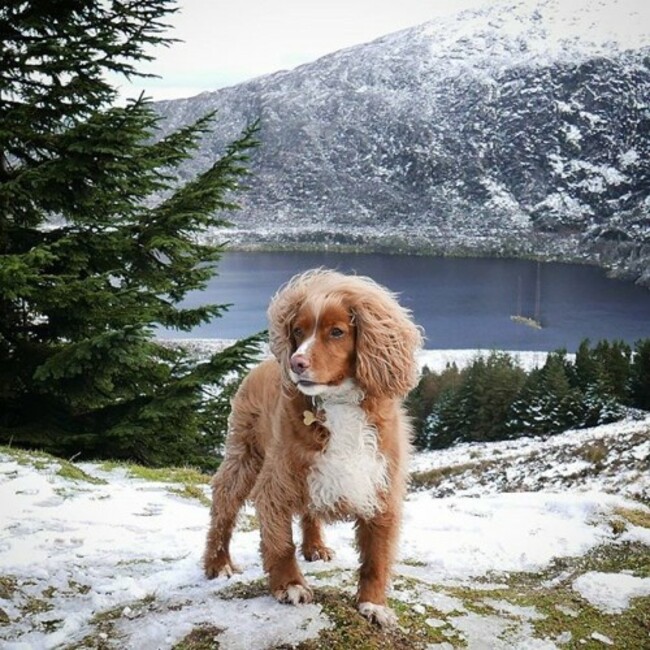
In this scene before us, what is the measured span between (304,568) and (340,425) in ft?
4.85

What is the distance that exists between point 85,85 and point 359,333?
357 inches

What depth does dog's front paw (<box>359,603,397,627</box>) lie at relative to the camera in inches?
136

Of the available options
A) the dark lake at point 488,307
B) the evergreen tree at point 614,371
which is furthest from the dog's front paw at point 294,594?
the dark lake at point 488,307

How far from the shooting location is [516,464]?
38.6 meters

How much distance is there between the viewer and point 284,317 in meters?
3.83

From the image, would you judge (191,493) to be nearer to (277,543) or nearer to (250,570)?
(250,570)

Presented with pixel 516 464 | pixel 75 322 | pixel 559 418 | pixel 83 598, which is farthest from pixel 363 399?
pixel 559 418

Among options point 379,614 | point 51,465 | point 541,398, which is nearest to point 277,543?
point 379,614

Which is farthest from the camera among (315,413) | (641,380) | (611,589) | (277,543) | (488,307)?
(488,307)

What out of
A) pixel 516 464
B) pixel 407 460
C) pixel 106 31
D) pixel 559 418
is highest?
pixel 106 31

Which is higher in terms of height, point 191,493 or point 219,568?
point 219,568

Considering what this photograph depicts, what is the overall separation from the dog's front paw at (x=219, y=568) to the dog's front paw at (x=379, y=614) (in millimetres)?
1225

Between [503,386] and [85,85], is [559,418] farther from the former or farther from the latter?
[85,85]

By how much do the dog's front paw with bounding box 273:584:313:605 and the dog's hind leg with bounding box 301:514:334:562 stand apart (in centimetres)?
102
